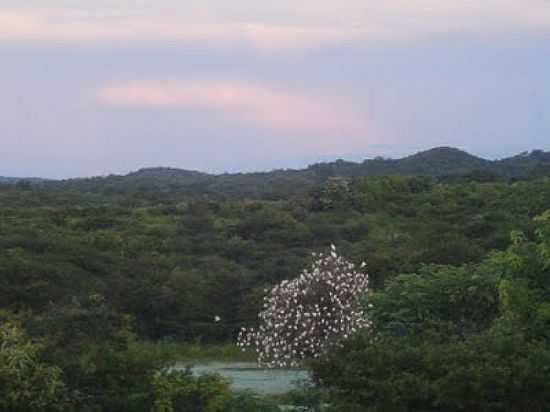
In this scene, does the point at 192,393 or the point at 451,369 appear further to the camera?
the point at 192,393

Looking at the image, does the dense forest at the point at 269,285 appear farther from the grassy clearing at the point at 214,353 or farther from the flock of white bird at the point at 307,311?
the grassy clearing at the point at 214,353

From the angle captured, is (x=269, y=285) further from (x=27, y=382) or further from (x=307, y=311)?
(x=27, y=382)

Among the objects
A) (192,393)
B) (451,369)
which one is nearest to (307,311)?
(192,393)

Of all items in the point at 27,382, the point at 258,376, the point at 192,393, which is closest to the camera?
the point at 27,382

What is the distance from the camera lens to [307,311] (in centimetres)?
2425

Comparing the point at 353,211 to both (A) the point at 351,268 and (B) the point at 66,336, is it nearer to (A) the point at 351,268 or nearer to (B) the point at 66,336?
(A) the point at 351,268

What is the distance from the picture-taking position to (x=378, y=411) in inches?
495

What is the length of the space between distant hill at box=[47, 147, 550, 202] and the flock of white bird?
61256 mm

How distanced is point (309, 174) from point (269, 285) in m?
70.9

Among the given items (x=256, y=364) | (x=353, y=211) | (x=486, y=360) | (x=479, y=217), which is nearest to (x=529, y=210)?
(x=479, y=217)

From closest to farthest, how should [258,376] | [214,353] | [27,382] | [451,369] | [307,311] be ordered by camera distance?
[27,382], [451,369], [307,311], [258,376], [214,353]

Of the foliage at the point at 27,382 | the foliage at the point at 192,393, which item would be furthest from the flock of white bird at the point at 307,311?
the foliage at the point at 27,382

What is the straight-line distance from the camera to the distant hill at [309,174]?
94.9 metres

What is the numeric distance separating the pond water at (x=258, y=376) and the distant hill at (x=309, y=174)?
57.4 m
